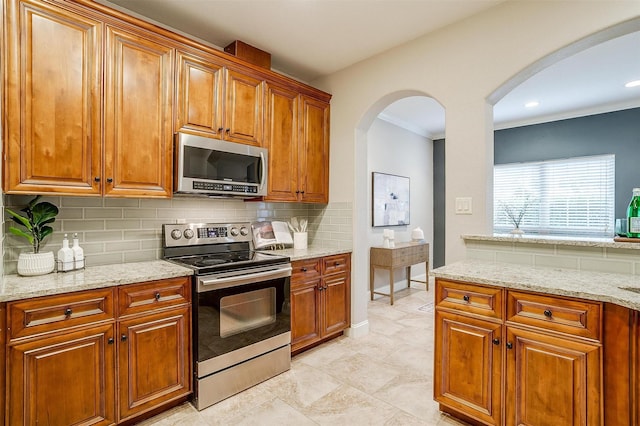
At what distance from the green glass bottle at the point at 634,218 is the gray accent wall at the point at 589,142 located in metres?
3.36

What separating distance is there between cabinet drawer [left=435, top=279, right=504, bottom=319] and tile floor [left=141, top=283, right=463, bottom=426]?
0.71 m

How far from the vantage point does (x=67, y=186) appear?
1.87 m

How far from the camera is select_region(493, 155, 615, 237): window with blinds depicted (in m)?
4.61

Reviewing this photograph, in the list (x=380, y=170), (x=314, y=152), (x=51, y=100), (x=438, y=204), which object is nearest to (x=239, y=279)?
(x=51, y=100)

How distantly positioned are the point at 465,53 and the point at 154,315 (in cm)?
275

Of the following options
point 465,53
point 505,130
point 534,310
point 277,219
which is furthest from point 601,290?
point 505,130

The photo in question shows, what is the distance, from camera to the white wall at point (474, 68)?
2014mm

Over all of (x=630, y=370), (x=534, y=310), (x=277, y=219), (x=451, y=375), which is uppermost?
(x=277, y=219)

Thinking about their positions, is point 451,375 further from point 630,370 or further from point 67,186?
point 67,186

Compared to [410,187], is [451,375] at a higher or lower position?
lower

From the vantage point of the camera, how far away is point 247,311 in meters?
2.34

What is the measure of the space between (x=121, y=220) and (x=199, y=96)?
1049mm

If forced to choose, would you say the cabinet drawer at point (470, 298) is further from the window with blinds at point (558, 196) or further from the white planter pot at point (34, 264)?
the window with blinds at point (558, 196)

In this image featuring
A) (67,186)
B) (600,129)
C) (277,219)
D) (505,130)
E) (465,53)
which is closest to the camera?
(67,186)
